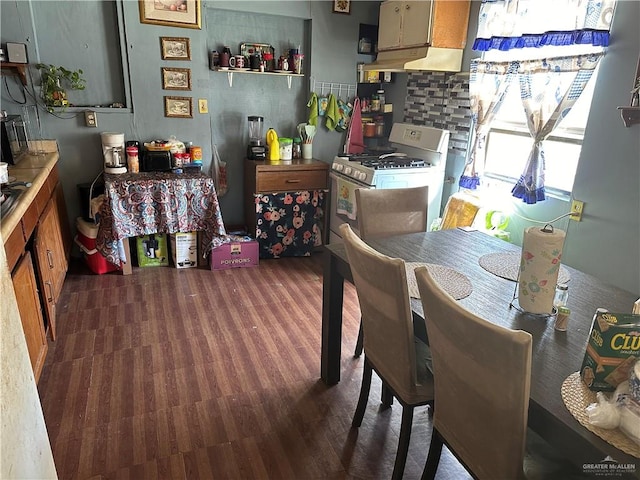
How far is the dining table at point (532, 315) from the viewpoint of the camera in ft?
3.23

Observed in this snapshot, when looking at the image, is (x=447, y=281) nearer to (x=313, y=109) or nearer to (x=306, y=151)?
(x=306, y=151)

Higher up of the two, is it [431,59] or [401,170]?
[431,59]

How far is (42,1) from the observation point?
3.10 metres

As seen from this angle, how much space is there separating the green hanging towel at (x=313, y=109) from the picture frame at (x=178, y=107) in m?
1.02

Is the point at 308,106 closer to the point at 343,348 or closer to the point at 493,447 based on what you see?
the point at 343,348

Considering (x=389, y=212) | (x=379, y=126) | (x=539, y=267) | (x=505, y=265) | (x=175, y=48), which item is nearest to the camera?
(x=539, y=267)

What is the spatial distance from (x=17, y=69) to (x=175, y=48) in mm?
1084

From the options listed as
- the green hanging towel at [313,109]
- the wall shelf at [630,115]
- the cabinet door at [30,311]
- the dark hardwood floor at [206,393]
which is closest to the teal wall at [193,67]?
the green hanging towel at [313,109]

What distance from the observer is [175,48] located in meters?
3.46

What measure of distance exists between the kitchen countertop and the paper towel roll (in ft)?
6.07

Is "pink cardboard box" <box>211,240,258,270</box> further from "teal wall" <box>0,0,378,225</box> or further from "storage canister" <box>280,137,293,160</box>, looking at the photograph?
"storage canister" <box>280,137,293,160</box>

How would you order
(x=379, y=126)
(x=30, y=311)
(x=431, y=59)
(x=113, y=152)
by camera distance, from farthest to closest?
(x=379, y=126)
(x=113, y=152)
(x=431, y=59)
(x=30, y=311)

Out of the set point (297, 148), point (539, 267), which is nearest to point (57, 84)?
point (297, 148)

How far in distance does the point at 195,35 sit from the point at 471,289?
2.99m
